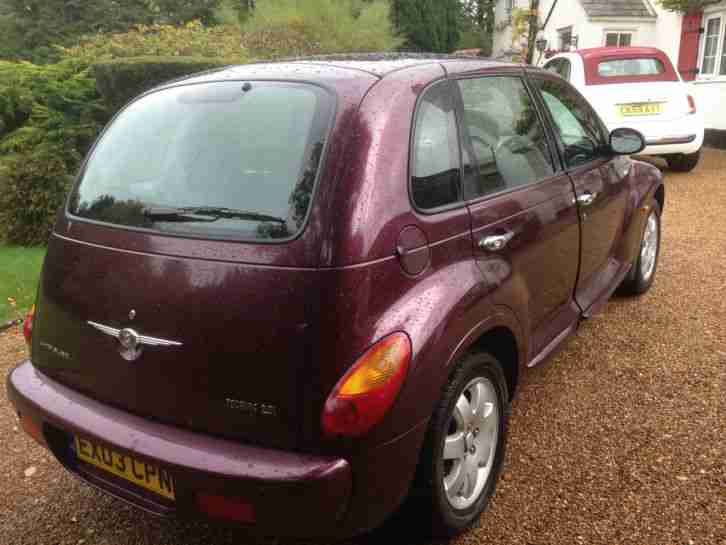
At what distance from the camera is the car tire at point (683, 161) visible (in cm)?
1005

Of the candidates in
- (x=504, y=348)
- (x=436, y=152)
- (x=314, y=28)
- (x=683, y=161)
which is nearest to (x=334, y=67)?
(x=436, y=152)

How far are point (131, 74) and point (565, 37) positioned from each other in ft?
57.1

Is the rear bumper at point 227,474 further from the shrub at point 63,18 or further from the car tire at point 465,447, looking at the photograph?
the shrub at point 63,18

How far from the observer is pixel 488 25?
4441cm

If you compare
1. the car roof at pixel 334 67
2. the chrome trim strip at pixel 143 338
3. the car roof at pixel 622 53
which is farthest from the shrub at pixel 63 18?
the chrome trim strip at pixel 143 338

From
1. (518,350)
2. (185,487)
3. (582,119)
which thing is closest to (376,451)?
(185,487)

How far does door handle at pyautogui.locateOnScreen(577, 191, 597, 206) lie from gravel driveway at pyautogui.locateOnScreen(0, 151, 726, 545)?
2.96 ft

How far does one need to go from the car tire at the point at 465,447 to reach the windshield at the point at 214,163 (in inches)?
32.2

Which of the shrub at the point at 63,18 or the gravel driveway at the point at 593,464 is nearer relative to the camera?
the gravel driveway at the point at 593,464

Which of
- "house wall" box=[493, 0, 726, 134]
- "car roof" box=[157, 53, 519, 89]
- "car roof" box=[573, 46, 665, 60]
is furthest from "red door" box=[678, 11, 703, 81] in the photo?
"car roof" box=[157, 53, 519, 89]

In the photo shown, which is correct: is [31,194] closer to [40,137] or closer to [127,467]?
[40,137]

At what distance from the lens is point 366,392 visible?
189cm

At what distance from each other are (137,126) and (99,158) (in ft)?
0.67

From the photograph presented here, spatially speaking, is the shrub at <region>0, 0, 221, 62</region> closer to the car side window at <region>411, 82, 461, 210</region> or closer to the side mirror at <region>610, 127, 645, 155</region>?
the side mirror at <region>610, 127, 645, 155</region>
